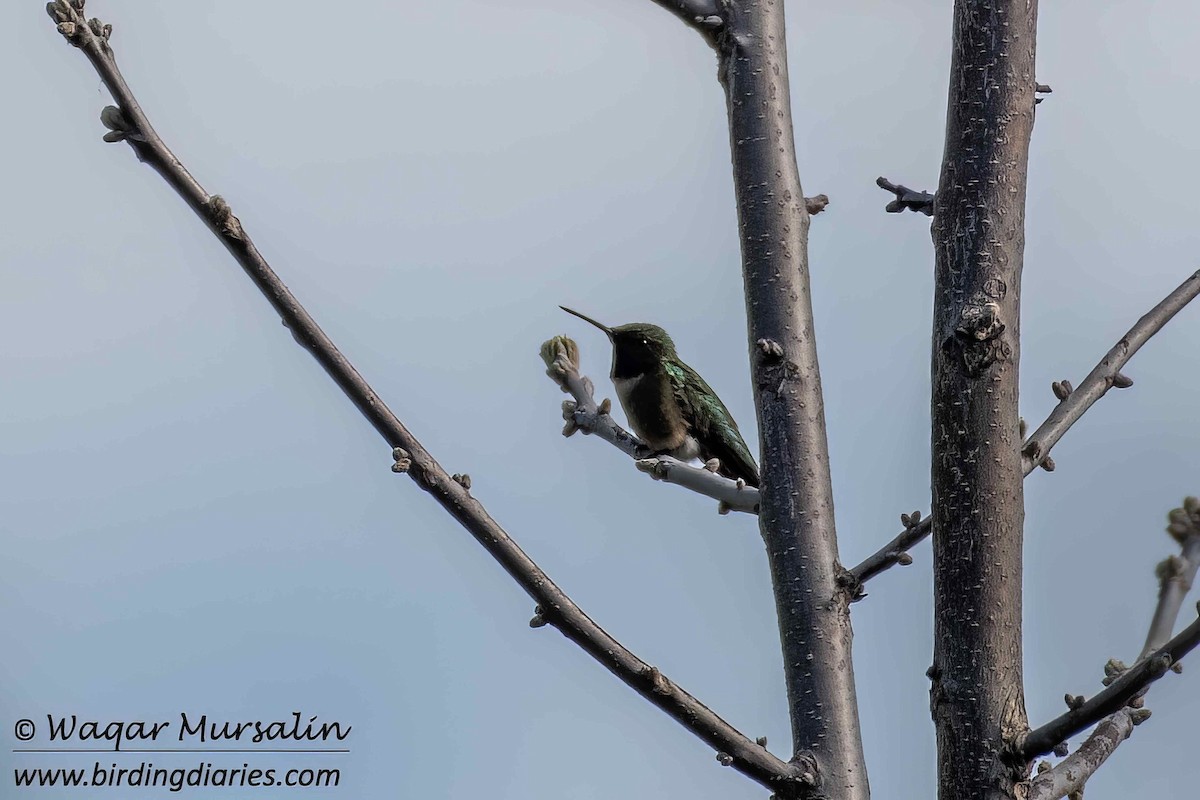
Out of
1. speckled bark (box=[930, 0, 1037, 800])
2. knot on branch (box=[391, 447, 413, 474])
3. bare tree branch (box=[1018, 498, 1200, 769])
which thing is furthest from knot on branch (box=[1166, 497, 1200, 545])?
knot on branch (box=[391, 447, 413, 474])

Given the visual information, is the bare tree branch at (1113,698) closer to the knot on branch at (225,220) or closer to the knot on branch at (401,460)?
the knot on branch at (401,460)

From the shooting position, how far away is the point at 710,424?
5418 mm

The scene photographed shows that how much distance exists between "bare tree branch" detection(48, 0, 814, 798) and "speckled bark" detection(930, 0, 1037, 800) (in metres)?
0.32

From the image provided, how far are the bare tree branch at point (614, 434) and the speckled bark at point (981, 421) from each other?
95 cm

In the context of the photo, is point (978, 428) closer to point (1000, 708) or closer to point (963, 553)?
point (963, 553)

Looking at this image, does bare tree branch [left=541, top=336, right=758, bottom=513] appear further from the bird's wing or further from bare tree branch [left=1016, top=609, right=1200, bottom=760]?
the bird's wing

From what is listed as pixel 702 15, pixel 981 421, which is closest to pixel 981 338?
pixel 981 421

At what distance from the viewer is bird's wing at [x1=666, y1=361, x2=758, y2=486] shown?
541cm

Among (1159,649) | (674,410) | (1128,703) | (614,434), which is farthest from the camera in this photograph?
(674,410)

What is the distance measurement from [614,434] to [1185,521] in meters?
1.55

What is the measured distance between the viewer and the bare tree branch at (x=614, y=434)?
9.61ft

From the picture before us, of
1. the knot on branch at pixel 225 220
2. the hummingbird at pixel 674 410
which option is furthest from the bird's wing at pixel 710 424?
the knot on branch at pixel 225 220

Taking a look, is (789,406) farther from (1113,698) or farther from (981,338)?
(1113,698)

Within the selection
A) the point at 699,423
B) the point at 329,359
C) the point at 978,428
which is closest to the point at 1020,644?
the point at 978,428
